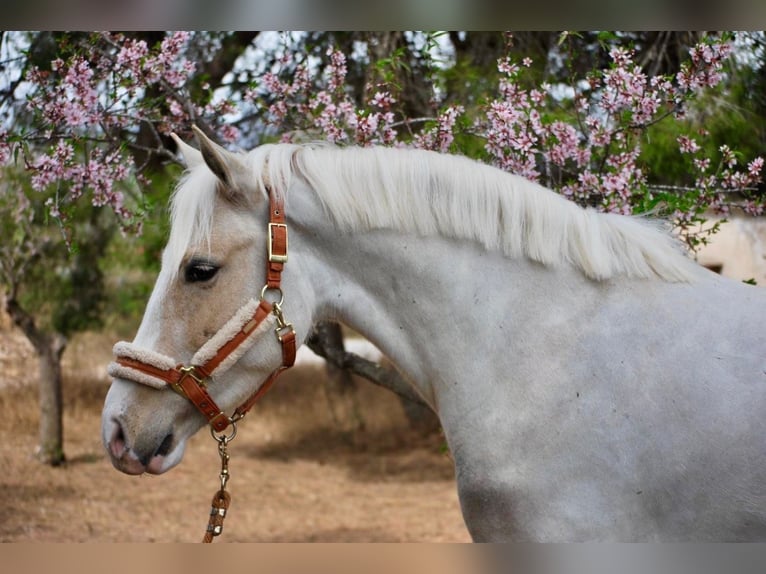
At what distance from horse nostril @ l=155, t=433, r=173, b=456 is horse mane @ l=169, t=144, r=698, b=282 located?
0.58 metres

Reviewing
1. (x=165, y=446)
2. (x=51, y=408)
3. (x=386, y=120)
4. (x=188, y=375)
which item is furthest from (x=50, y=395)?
(x=188, y=375)

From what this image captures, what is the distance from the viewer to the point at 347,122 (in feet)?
9.83

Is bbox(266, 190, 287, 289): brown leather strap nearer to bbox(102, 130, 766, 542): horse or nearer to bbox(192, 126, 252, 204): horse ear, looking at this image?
bbox(102, 130, 766, 542): horse

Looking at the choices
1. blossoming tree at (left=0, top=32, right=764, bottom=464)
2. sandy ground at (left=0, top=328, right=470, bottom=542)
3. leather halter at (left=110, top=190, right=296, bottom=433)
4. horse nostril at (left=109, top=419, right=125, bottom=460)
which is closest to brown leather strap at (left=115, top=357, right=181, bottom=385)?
leather halter at (left=110, top=190, right=296, bottom=433)

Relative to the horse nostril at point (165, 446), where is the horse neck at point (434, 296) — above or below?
above

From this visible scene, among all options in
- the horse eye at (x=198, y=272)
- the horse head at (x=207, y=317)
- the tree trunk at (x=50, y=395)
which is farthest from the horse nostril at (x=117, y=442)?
the tree trunk at (x=50, y=395)

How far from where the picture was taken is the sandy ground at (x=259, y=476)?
21.2 feet

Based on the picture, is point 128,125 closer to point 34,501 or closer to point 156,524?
point 156,524

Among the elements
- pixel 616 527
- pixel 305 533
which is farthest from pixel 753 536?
pixel 305 533

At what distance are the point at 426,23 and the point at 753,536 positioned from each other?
202 centimetres

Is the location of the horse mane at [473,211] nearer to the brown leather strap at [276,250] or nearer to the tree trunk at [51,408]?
the brown leather strap at [276,250]

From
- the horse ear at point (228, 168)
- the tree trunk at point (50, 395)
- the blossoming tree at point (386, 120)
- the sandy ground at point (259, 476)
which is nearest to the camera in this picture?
the horse ear at point (228, 168)

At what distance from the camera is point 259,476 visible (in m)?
8.20

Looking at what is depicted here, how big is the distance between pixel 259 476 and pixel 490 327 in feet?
22.6
